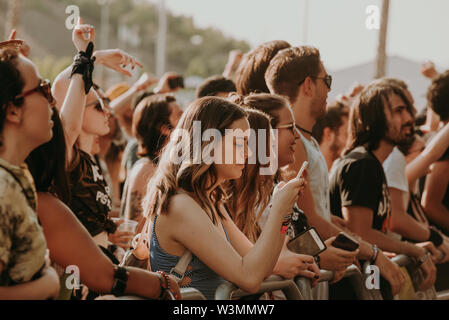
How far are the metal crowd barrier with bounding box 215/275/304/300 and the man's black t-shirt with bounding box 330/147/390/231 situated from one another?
51.2 inches

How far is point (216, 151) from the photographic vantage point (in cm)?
279

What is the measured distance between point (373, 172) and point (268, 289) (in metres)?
1.58

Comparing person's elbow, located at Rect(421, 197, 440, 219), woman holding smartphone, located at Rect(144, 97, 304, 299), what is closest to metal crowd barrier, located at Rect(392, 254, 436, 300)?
person's elbow, located at Rect(421, 197, 440, 219)

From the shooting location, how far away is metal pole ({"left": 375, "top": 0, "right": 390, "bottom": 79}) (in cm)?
1024

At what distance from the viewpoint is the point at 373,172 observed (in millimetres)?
4074

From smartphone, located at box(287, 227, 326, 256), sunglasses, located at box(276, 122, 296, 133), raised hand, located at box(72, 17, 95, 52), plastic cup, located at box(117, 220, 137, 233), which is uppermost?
raised hand, located at box(72, 17, 95, 52)

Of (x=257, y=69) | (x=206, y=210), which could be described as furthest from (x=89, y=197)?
(x=257, y=69)

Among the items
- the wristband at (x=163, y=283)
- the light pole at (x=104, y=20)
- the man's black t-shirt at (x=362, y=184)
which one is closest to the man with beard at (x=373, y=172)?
the man's black t-shirt at (x=362, y=184)

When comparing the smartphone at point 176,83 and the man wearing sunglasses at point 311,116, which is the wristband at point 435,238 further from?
the smartphone at point 176,83

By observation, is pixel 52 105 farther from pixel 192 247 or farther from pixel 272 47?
pixel 272 47

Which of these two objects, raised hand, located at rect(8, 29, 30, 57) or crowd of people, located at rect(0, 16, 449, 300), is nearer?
crowd of people, located at rect(0, 16, 449, 300)

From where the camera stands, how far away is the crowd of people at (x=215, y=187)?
6.84ft

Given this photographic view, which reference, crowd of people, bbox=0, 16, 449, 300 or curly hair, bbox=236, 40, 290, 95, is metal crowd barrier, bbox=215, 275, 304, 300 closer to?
crowd of people, bbox=0, 16, 449, 300
